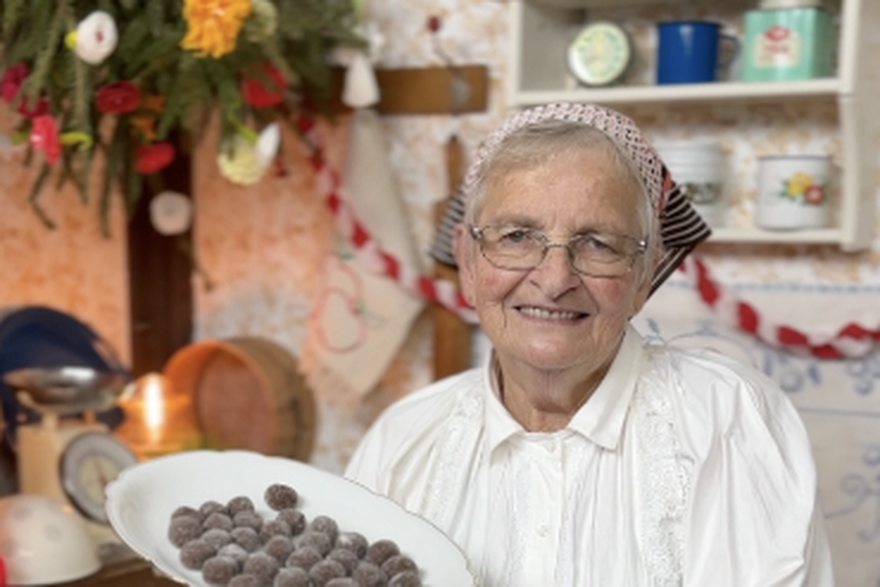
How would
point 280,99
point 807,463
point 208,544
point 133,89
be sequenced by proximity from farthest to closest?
point 280,99, point 133,89, point 807,463, point 208,544

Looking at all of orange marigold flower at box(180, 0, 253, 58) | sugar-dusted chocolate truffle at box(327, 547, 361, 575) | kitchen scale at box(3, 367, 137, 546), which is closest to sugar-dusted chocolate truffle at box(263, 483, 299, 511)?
sugar-dusted chocolate truffle at box(327, 547, 361, 575)

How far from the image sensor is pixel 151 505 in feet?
3.66

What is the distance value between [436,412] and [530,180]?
0.39 m

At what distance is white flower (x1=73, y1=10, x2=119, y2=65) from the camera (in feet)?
5.45

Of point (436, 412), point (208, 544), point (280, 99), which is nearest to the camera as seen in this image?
point (208, 544)

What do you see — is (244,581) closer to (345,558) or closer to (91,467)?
(345,558)

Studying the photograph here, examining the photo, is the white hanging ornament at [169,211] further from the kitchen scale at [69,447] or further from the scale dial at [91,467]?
the scale dial at [91,467]

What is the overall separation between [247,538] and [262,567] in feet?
0.23

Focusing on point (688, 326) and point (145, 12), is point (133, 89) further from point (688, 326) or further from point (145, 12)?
point (688, 326)

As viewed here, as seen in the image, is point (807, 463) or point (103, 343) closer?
point (807, 463)

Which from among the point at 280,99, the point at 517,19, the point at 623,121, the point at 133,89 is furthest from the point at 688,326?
the point at 133,89

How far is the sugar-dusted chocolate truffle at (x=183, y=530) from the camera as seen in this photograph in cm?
105

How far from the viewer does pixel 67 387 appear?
1878 mm

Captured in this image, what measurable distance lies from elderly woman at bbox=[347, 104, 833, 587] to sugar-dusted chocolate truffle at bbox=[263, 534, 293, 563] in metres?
0.28
